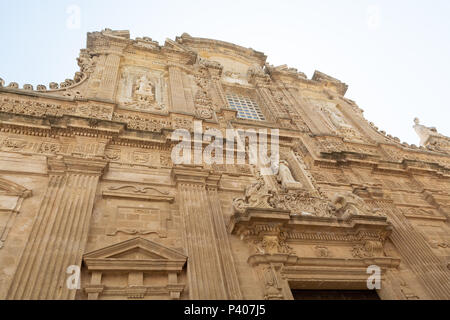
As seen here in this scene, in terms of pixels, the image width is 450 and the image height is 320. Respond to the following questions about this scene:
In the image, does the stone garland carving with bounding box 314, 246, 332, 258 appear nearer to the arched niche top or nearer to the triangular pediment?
the triangular pediment

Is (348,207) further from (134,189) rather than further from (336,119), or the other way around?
(336,119)

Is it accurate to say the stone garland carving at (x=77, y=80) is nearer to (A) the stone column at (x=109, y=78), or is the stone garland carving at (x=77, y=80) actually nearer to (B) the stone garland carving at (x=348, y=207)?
(A) the stone column at (x=109, y=78)

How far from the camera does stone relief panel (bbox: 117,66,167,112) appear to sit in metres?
10.5

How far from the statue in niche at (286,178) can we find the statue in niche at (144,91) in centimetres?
485

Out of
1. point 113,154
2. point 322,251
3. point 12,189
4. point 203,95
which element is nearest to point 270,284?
point 322,251

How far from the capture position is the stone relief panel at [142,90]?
413 inches

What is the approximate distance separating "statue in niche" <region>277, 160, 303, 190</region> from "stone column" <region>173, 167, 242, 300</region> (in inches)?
83.7

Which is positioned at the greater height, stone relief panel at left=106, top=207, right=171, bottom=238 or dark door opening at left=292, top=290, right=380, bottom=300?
stone relief panel at left=106, top=207, right=171, bottom=238

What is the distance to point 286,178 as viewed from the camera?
914 centimetres

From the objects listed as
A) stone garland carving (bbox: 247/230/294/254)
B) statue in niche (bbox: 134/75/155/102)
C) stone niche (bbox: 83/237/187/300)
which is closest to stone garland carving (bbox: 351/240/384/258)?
stone garland carving (bbox: 247/230/294/254)

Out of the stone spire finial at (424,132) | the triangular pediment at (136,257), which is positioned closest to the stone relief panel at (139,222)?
the triangular pediment at (136,257)
